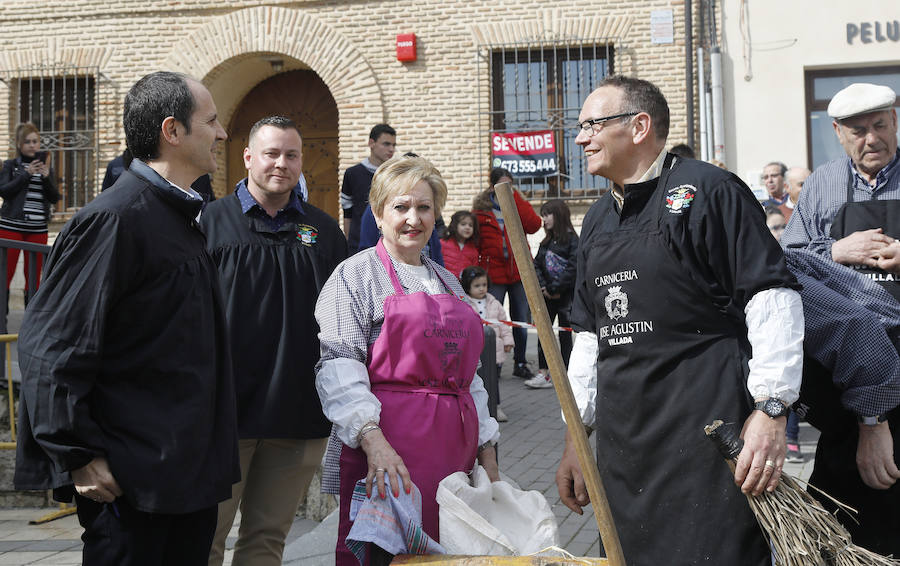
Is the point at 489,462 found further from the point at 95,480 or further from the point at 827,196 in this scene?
the point at 827,196

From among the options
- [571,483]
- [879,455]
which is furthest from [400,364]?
[879,455]

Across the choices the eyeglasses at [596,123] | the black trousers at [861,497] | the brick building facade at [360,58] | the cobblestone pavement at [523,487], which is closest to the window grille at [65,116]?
the brick building facade at [360,58]

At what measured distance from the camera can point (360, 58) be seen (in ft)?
45.7

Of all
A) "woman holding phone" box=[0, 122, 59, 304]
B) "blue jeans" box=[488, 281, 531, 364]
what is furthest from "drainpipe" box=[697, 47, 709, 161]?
"woman holding phone" box=[0, 122, 59, 304]

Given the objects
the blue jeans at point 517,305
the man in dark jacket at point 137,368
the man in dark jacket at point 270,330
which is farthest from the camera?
the blue jeans at point 517,305

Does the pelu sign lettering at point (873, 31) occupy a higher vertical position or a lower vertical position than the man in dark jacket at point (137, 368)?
higher

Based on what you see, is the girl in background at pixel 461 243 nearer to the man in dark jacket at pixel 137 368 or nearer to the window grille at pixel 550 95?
the window grille at pixel 550 95

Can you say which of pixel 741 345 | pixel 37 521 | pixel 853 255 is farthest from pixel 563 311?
pixel 741 345

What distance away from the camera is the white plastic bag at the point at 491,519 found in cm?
256

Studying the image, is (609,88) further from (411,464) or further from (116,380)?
(116,380)

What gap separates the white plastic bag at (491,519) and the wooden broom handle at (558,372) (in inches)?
20.4

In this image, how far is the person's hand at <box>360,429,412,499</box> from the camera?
8.98ft

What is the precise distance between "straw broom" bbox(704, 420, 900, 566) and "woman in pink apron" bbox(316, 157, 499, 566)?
974 millimetres

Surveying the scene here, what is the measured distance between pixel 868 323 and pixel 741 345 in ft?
1.49
